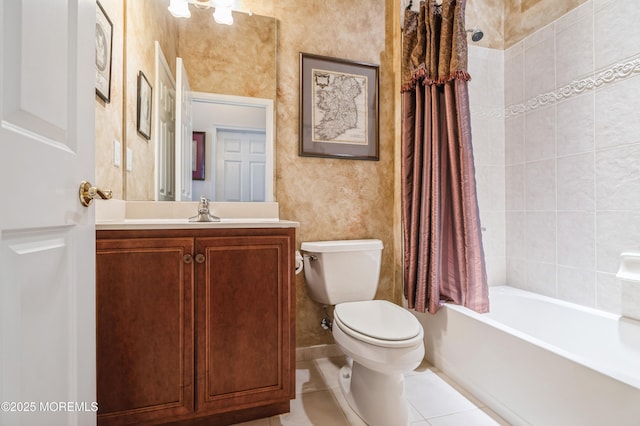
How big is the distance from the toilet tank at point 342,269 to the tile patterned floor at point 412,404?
1.45 feet

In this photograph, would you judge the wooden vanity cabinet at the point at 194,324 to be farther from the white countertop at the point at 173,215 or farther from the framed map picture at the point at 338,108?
the framed map picture at the point at 338,108

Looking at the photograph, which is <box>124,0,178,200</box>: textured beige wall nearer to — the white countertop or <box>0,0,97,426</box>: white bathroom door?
the white countertop

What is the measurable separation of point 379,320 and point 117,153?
145 cm

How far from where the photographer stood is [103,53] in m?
1.18

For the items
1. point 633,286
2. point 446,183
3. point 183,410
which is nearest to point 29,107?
point 183,410

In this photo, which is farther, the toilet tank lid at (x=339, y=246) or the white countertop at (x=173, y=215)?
the toilet tank lid at (x=339, y=246)

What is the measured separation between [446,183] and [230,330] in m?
1.39

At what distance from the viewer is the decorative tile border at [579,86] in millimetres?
1492

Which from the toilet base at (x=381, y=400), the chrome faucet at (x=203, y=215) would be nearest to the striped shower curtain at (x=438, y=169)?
the toilet base at (x=381, y=400)

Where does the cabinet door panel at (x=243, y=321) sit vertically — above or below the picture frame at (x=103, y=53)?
below

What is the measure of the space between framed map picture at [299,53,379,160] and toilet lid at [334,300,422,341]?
97cm

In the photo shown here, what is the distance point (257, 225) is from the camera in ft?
4.07

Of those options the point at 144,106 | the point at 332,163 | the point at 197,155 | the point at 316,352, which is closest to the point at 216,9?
the point at 144,106

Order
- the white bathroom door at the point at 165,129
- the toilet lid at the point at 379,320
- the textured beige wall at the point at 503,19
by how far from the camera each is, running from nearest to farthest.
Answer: the toilet lid at the point at 379,320, the white bathroom door at the point at 165,129, the textured beige wall at the point at 503,19
